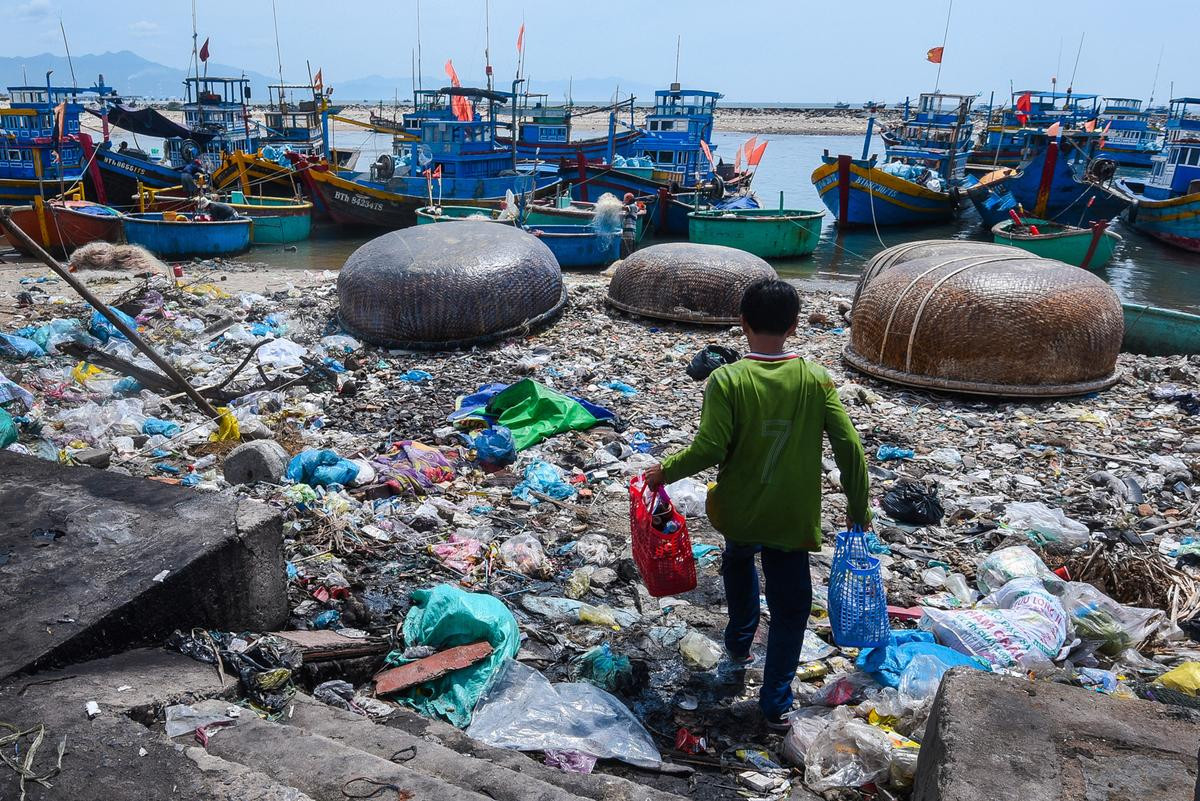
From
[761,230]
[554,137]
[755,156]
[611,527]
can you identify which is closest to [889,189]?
[755,156]

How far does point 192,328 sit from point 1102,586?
7.74 metres

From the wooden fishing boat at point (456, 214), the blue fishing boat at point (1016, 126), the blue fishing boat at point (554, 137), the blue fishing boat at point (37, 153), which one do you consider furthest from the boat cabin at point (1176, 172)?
the blue fishing boat at point (37, 153)

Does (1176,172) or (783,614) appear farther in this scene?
(1176,172)

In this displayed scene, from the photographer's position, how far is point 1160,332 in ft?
26.6

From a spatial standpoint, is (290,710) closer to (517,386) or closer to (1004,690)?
(1004,690)

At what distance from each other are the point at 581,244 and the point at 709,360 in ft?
23.4

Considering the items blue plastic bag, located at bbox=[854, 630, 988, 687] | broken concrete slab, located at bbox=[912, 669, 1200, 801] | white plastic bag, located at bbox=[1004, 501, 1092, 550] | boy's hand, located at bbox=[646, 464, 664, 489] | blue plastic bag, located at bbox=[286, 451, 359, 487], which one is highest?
boy's hand, located at bbox=[646, 464, 664, 489]

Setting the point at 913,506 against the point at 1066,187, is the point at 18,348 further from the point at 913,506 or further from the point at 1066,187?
the point at 1066,187

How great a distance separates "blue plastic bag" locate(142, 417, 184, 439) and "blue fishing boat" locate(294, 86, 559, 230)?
13.0 metres

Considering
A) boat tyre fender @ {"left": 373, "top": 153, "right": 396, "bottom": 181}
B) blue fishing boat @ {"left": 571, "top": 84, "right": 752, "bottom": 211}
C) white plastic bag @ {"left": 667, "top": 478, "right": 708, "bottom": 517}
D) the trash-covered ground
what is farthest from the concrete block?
boat tyre fender @ {"left": 373, "top": 153, "right": 396, "bottom": 181}

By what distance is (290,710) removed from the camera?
235 cm

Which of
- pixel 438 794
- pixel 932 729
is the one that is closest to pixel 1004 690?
pixel 932 729

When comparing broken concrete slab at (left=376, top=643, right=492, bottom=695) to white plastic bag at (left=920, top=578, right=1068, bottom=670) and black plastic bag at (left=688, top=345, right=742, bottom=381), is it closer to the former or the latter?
white plastic bag at (left=920, top=578, right=1068, bottom=670)

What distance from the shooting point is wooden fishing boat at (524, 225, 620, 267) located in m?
13.3
